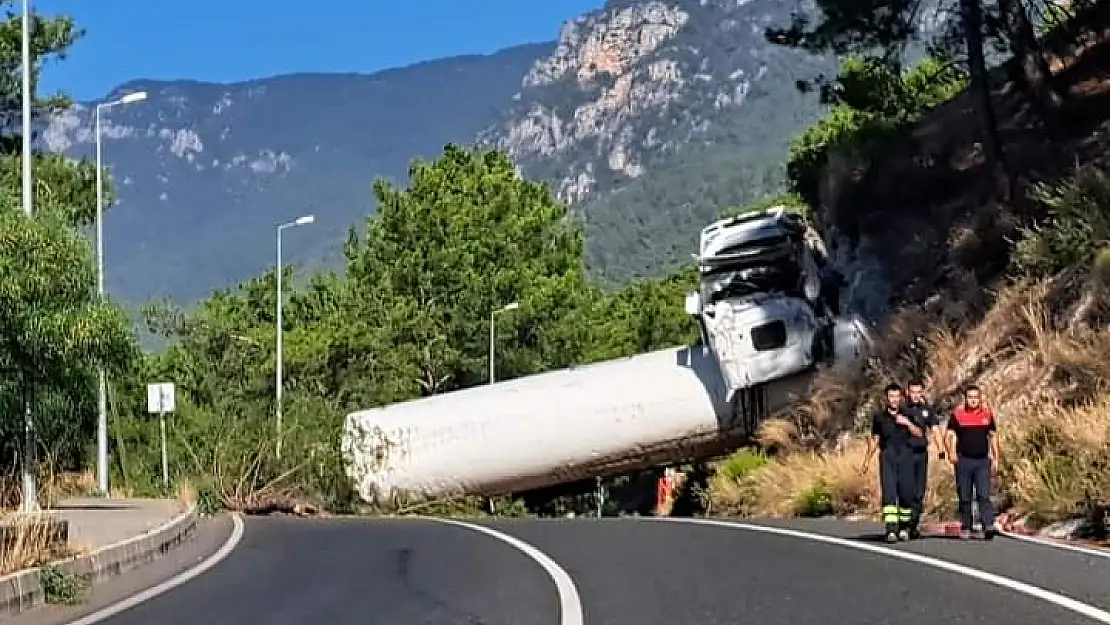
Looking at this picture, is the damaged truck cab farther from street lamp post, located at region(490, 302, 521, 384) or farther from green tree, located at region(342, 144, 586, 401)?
green tree, located at region(342, 144, 586, 401)

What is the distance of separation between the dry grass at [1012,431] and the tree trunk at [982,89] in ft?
10.0

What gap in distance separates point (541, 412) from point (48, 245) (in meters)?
15.3

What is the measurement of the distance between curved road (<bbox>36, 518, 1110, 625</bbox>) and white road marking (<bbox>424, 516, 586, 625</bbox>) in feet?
0.25

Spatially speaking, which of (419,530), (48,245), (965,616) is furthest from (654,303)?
(965,616)

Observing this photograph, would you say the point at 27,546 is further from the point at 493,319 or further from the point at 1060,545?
the point at 493,319

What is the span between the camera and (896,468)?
15.9m

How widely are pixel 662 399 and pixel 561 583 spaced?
19071 millimetres

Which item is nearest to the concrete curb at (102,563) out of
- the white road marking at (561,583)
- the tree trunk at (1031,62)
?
the white road marking at (561,583)

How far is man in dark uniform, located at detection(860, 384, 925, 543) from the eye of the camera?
15859 millimetres

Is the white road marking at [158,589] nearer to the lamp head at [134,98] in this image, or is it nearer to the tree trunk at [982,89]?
the lamp head at [134,98]

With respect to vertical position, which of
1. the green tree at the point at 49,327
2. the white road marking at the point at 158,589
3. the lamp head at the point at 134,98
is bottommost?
the white road marking at the point at 158,589

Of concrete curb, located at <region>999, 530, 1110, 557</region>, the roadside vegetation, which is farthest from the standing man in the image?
the roadside vegetation

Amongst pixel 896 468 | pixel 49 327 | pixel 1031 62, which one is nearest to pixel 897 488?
pixel 896 468

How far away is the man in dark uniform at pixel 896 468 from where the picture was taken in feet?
52.0
